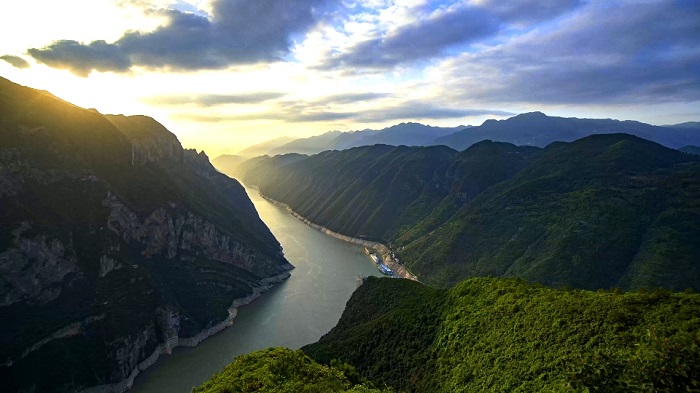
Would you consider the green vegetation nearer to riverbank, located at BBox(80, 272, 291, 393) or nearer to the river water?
the river water

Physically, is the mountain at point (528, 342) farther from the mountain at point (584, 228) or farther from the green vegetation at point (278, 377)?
the mountain at point (584, 228)

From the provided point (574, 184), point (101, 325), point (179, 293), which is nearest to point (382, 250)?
point (574, 184)

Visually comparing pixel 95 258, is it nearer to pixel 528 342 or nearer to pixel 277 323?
pixel 277 323

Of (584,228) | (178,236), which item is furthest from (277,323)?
(584,228)

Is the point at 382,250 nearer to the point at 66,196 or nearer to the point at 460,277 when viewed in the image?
the point at 460,277

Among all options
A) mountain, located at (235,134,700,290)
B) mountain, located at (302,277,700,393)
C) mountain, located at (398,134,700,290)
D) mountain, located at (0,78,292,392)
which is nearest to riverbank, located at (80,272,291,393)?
mountain, located at (0,78,292,392)

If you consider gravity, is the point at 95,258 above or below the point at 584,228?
above
